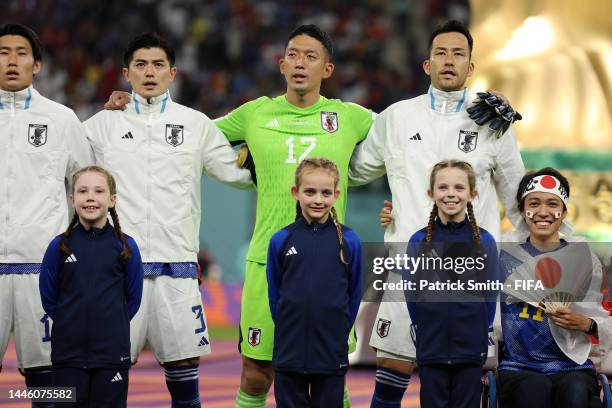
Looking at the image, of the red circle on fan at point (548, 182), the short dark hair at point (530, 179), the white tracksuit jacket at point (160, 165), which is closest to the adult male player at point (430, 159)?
the short dark hair at point (530, 179)

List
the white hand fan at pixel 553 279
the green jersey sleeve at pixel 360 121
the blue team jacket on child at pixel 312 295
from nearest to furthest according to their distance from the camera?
the blue team jacket on child at pixel 312 295, the white hand fan at pixel 553 279, the green jersey sleeve at pixel 360 121

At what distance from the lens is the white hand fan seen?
217 inches

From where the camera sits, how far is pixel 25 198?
583 centimetres

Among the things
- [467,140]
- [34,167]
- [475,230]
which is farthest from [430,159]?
[34,167]

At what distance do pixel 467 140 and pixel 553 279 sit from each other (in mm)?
763

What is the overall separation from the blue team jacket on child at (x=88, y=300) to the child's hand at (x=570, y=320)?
1.88 meters

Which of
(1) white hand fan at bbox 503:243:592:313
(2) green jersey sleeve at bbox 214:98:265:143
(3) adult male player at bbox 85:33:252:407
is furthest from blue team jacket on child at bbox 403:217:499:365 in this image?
(2) green jersey sleeve at bbox 214:98:265:143

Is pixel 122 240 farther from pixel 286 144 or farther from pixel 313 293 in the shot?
pixel 286 144

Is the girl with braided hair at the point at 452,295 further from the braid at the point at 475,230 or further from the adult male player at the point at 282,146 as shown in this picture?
the adult male player at the point at 282,146

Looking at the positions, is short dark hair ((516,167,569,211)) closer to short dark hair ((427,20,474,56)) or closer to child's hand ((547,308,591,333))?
child's hand ((547,308,591,333))

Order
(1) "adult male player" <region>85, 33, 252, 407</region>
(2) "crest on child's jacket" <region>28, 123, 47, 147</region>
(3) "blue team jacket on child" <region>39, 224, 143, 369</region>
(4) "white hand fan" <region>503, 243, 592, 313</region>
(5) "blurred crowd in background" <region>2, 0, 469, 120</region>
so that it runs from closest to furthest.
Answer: (3) "blue team jacket on child" <region>39, 224, 143, 369</region> < (4) "white hand fan" <region>503, 243, 592, 313</region> < (1) "adult male player" <region>85, 33, 252, 407</region> < (2) "crest on child's jacket" <region>28, 123, 47, 147</region> < (5) "blurred crowd in background" <region>2, 0, 469, 120</region>

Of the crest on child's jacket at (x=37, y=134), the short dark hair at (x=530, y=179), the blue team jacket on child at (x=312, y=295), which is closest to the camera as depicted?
the blue team jacket on child at (x=312, y=295)

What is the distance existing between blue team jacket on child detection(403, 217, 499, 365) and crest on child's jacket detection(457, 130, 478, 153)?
1.74 ft

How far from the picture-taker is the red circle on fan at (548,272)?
5527mm
